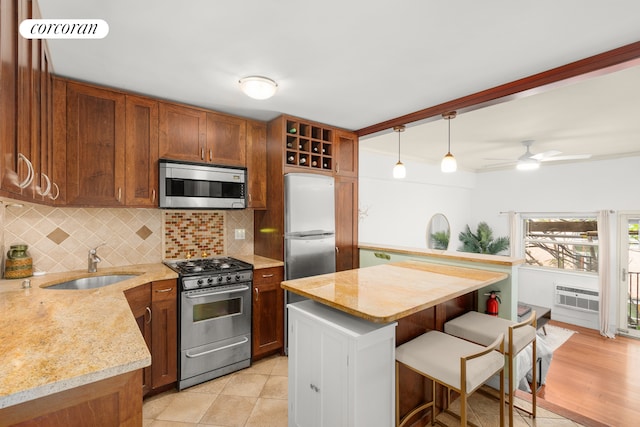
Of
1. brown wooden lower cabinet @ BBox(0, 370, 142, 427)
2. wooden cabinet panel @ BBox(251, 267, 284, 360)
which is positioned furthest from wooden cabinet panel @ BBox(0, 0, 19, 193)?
wooden cabinet panel @ BBox(251, 267, 284, 360)

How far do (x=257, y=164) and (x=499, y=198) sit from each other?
5586 mm

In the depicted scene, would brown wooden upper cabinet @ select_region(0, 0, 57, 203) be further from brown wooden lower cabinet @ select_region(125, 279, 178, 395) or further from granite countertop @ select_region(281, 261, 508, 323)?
granite countertop @ select_region(281, 261, 508, 323)

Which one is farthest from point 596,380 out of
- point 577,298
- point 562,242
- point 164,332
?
point 164,332

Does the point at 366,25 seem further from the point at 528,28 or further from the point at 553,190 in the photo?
the point at 553,190

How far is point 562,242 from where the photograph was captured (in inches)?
224

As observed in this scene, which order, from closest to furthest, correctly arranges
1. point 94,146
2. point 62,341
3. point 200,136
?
point 62,341, point 94,146, point 200,136

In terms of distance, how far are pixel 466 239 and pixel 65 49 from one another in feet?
22.6

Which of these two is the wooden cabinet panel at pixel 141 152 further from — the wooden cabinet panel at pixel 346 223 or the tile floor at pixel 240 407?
the wooden cabinet panel at pixel 346 223

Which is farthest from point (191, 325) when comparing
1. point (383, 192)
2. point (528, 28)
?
point (383, 192)

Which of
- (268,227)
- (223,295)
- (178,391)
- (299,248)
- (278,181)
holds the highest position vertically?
(278,181)

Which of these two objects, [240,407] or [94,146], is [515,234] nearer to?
[240,407]

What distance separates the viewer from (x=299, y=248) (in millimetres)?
3057

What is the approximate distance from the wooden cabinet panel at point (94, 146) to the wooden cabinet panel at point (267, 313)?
1.38 m

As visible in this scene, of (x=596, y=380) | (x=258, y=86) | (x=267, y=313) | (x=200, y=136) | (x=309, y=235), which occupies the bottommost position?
(x=596, y=380)
